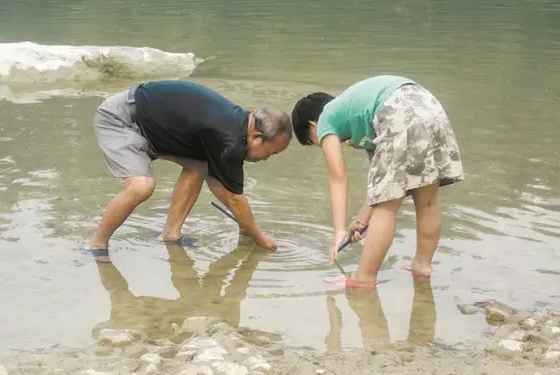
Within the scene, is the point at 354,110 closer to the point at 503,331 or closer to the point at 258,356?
the point at 503,331

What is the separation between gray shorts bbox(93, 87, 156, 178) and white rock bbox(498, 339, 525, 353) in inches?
89.6

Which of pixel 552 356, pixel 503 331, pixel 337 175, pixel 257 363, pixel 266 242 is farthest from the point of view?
pixel 266 242

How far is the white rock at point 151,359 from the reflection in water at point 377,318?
2.53ft

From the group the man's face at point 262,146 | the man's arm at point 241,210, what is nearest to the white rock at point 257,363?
the man's face at point 262,146

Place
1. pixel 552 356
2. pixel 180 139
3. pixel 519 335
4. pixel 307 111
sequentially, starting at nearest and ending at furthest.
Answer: pixel 552 356 < pixel 519 335 < pixel 307 111 < pixel 180 139

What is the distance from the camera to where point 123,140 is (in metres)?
5.26

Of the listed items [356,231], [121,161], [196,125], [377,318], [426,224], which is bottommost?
[377,318]

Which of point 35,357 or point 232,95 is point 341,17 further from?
point 35,357

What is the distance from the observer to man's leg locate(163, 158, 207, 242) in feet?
18.3

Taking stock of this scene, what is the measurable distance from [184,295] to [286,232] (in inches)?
48.4

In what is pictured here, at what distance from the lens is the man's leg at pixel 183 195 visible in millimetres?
5578

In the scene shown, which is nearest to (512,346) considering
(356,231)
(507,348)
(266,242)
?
(507,348)

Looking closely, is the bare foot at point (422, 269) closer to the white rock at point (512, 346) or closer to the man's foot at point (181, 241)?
the white rock at point (512, 346)

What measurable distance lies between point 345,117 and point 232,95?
20.7 feet
